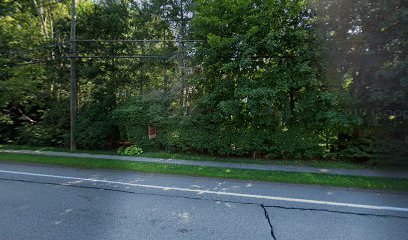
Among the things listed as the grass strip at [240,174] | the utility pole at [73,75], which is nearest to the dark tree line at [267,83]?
the utility pole at [73,75]

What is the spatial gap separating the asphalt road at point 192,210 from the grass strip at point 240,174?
11.7 inches

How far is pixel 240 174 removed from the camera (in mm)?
7031

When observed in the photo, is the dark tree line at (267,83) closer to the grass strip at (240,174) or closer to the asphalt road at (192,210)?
the grass strip at (240,174)

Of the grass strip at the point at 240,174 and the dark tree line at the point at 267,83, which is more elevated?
the dark tree line at the point at 267,83

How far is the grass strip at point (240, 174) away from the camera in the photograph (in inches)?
236

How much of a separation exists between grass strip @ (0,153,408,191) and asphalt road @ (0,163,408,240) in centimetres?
30

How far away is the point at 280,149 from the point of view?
30.6 ft

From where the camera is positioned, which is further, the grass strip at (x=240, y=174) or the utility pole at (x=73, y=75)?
the utility pole at (x=73, y=75)

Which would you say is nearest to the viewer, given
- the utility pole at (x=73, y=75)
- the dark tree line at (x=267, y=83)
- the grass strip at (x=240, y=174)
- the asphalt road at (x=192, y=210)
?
the asphalt road at (x=192, y=210)

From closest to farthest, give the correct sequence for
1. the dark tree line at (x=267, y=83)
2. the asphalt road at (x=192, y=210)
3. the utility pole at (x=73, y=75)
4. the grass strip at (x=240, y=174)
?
the asphalt road at (x=192, y=210)
the grass strip at (x=240, y=174)
the dark tree line at (x=267, y=83)
the utility pole at (x=73, y=75)

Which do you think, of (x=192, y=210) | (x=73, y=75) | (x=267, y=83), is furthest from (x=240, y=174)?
(x=73, y=75)

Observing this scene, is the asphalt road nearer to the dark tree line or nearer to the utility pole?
the dark tree line

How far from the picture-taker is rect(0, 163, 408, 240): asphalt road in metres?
3.64

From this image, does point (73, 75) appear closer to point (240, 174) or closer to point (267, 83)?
point (267, 83)
